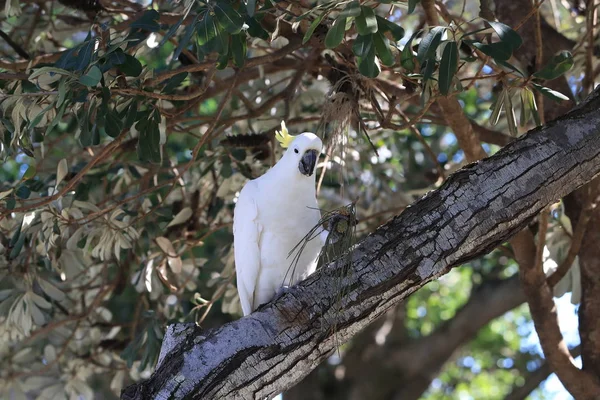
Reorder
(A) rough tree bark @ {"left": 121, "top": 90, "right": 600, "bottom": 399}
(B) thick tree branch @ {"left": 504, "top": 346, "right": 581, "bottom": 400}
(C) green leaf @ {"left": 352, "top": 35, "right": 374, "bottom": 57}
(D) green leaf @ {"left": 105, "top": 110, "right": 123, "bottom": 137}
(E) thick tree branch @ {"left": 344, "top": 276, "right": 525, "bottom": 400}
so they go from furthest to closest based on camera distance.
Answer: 1. (E) thick tree branch @ {"left": 344, "top": 276, "right": 525, "bottom": 400}
2. (B) thick tree branch @ {"left": 504, "top": 346, "right": 581, "bottom": 400}
3. (D) green leaf @ {"left": 105, "top": 110, "right": 123, "bottom": 137}
4. (C) green leaf @ {"left": 352, "top": 35, "right": 374, "bottom": 57}
5. (A) rough tree bark @ {"left": 121, "top": 90, "right": 600, "bottom": 399}

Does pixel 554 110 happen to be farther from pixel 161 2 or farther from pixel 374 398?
pixel 374 398

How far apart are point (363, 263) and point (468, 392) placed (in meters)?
5.42

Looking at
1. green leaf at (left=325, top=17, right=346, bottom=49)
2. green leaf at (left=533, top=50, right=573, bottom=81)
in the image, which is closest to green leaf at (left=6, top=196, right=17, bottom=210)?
green leaf at (left=325, top=17, right=346, bottom=49)

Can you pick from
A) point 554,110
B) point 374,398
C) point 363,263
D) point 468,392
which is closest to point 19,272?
point 363,263

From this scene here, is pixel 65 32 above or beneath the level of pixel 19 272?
above

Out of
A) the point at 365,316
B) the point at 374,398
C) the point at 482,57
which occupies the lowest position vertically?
the point at 365,316

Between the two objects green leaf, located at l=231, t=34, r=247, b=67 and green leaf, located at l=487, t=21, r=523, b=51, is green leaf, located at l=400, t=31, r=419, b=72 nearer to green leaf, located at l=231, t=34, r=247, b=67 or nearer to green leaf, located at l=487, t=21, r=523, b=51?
green leaf, located at l=487, t=21, r=523, b=51

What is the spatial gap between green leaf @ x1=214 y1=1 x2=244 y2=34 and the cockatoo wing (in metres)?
0.66

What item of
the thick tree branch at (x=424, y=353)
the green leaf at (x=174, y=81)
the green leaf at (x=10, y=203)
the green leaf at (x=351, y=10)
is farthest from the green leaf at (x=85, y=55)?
the thick tree branch at (x=424, y=353)

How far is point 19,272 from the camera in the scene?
2.89 metres

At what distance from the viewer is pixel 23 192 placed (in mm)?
2398

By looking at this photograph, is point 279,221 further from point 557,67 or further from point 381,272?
point 557,67

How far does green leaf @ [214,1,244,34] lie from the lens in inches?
70.7

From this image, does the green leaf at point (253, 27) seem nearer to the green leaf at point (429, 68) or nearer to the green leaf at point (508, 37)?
the green leaf at point (429, 68)
